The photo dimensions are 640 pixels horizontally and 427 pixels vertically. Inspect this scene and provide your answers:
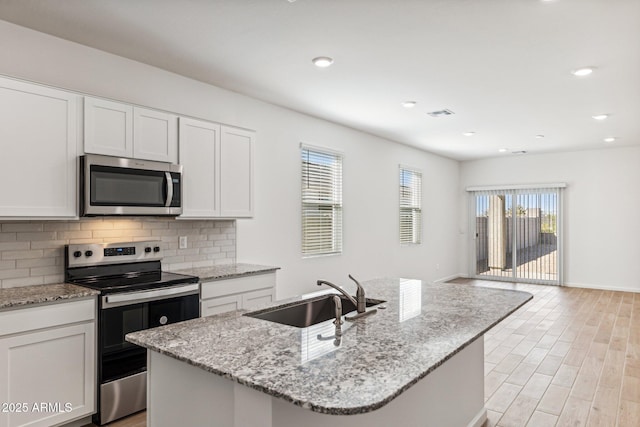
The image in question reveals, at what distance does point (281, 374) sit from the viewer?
1272mm

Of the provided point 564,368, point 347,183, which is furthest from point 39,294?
point 564,368

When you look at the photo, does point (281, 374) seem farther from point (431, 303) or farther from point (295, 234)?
point (295, 234)

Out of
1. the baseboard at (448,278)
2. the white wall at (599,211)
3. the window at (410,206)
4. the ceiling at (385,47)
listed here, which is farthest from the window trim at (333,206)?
the white wall at (599,211)

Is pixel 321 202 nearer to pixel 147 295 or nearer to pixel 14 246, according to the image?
pixel 147 295

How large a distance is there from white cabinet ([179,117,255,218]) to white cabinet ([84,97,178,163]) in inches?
5.0

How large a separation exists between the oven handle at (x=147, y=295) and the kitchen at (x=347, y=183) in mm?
618

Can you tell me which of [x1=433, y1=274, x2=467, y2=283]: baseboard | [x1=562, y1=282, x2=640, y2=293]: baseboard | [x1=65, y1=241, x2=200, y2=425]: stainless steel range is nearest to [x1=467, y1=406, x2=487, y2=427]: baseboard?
[x1=65, y1=241, x2=200, y2=425]: stainless steel range

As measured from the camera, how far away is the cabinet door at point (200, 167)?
344cm

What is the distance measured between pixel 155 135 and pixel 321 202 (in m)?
2.55

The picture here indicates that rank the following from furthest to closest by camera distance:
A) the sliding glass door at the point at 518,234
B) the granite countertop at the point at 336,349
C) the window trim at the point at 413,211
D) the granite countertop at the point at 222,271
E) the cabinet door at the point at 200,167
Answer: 1. the sliding glass door at the point at 518,234
2. the window trim at the point at 413,211
3. the cabinet door at the point at 200,167
4. the granite countertop at the point at 222,271
5. the granite countertop at the point at 336,349

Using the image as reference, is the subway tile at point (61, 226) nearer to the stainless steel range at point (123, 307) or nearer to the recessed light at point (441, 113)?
the stainless steel range at point (123, 307)

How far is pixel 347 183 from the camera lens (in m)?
5.84

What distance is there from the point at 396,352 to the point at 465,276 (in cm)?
840
